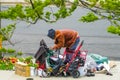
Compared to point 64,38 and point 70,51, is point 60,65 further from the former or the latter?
point 64,38

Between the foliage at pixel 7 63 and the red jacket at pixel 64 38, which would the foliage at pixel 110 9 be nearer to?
the red jacket at pixel 64 38

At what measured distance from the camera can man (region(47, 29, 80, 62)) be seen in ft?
29.6

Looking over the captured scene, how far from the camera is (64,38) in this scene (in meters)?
9.20

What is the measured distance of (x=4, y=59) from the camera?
9922 mm

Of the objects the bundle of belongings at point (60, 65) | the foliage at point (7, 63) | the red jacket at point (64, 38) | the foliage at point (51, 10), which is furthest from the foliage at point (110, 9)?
the foliage at point (7, 63)

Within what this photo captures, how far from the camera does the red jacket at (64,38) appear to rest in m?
9.04

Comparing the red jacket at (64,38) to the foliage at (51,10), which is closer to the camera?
the foliage at (51,10)

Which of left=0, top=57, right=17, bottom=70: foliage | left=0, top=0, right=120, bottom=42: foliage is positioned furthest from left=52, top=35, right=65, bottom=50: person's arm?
left=0, top=0, right=120, bottom=42: foliage

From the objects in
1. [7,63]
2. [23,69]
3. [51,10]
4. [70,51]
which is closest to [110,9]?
[51,10]

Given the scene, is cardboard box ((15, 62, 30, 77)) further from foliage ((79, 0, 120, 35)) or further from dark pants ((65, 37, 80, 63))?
foliage ((79, 0, 120, 35))

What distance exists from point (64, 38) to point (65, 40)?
0.15 m

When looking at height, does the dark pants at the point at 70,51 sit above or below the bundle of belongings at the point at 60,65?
above

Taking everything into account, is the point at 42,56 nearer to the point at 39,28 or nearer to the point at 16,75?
the point at 16,75

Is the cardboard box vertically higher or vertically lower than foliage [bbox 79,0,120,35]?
lower
